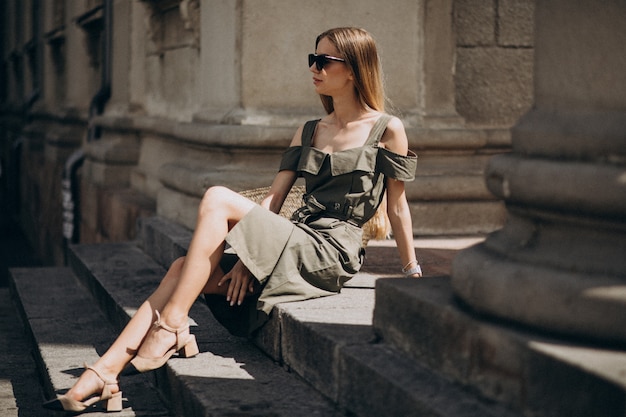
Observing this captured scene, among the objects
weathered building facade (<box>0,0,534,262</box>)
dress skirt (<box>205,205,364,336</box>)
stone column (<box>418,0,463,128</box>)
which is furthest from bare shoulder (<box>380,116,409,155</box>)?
stone column (<box>418,0,463,128</box>)

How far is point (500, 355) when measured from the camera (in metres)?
2.70

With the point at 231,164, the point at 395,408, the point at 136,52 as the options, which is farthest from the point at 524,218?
the point at 136,52

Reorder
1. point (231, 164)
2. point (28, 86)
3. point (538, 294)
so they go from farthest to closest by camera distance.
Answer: point (28, 86) < point (231, 164) < point (538, 294)

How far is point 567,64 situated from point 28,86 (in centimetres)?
1758

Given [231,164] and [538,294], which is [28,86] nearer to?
[231,164]

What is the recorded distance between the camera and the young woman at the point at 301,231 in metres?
4.00

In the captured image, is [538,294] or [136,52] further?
[136,52]

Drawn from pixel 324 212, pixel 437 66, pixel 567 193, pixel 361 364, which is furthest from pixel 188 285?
pixel 437 66

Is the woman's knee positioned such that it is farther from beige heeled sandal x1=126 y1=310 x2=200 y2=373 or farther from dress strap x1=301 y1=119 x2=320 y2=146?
dress strap x1=301 y1=119 x2=320 y2=146

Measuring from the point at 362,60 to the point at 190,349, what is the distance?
52.9 inches

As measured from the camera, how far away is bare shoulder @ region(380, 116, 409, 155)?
434 cm

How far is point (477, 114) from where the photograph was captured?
6.73 m

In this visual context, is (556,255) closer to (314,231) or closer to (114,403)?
(314,231)

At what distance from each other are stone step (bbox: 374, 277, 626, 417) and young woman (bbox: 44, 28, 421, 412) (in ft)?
2.46
